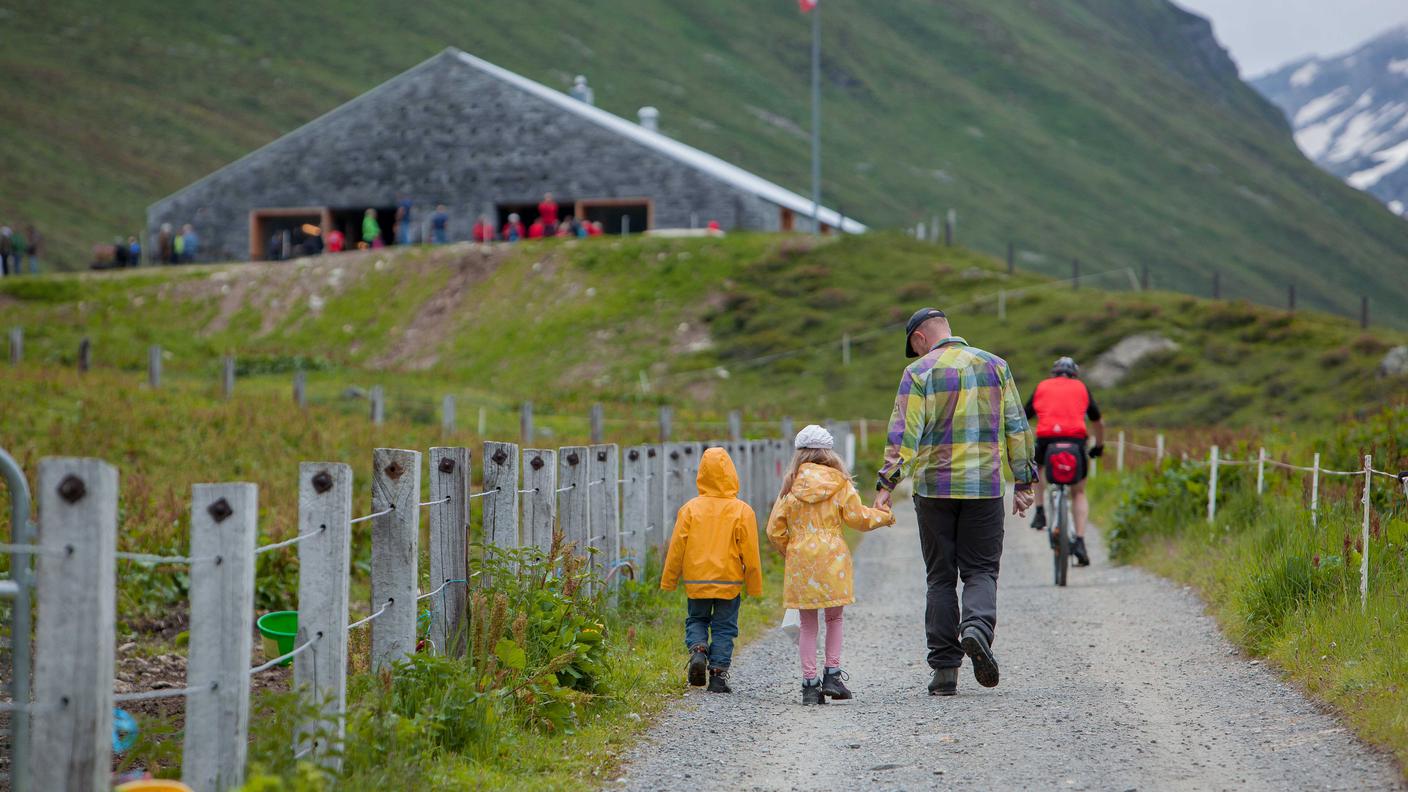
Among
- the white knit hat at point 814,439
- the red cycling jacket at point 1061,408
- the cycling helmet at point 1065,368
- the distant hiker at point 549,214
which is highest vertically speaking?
the distant hiker at point 549,214

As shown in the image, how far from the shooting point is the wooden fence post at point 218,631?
5039 mm

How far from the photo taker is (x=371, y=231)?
52562 millimetres

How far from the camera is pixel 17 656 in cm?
468

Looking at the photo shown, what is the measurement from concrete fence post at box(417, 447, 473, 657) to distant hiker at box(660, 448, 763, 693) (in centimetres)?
144

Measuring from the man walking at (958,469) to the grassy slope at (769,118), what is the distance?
3301 inches

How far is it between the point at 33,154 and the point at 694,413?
8253cm

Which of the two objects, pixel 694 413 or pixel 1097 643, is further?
pixel 694 413

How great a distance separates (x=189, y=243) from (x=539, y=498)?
49386 mm

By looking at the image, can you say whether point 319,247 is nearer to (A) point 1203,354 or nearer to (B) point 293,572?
(A) point 1203,354

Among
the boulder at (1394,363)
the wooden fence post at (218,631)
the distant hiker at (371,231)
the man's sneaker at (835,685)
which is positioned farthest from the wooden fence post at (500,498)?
the distant hiker at (371,231)

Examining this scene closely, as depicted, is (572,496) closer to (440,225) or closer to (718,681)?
(718,681)

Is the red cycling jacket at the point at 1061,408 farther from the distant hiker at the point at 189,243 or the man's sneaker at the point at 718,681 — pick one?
the distant hiker at the point at 189,243

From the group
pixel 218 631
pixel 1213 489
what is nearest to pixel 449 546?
pixel 218 631

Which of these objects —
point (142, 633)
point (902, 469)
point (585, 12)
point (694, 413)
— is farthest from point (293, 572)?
point (585, 12)
